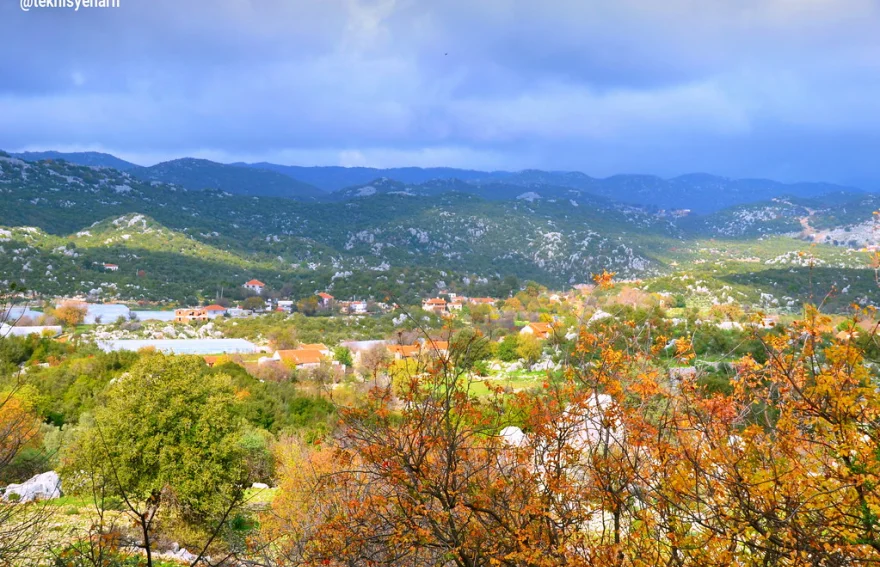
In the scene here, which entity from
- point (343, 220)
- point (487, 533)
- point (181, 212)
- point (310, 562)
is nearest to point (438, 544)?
point (487, 533)

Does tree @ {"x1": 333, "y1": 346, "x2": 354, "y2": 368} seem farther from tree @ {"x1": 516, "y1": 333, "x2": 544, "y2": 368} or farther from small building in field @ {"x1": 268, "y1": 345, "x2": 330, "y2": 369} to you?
tree @ {"x1": 516, "y1": 333, "x2": 544, "y2": 368}

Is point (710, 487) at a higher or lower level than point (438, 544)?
higher

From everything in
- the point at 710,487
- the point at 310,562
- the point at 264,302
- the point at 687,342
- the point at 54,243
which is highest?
the point at 687,342

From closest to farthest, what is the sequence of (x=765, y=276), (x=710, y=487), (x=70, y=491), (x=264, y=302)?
(x=710, y=487), (x=70, y=491), (x=765, y=276), (x=264, y=302)

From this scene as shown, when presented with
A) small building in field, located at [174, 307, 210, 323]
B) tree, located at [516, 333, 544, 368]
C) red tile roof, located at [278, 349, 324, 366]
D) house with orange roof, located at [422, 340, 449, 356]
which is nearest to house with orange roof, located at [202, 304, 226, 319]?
small building in field, located at [174, 307, 210, 323]

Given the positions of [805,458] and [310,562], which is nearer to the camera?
[805,458]

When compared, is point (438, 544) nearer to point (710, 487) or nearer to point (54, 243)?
point (710, 487)

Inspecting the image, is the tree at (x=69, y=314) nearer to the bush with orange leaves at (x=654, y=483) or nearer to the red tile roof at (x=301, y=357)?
the red tile roof at (x=301, y=357)
